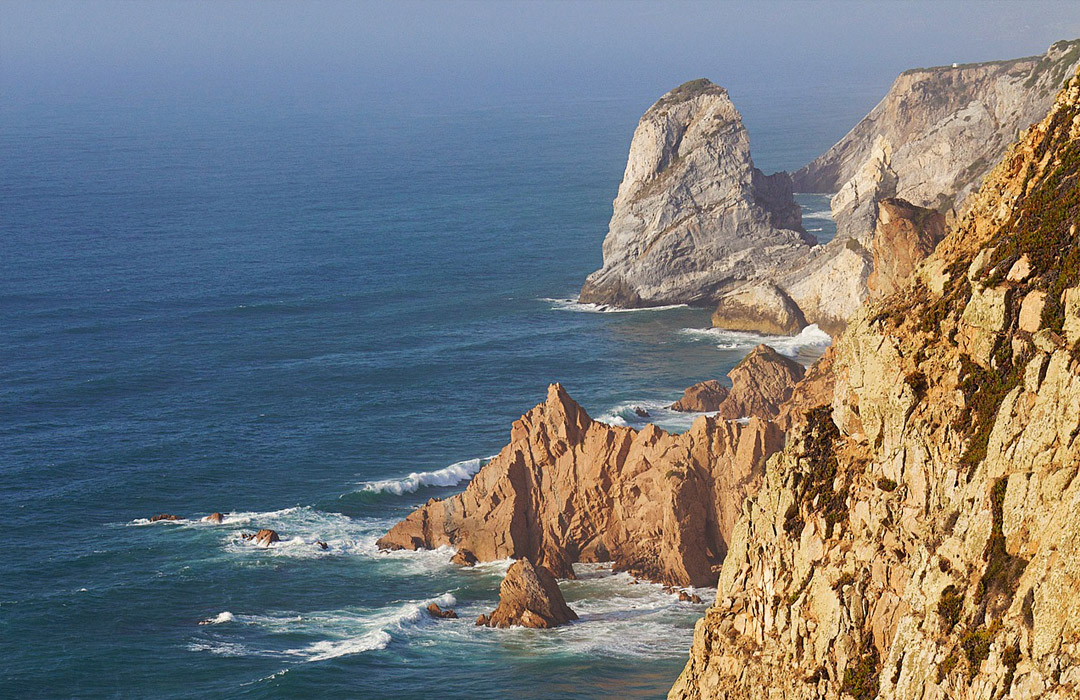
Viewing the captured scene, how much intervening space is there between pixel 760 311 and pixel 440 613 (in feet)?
203

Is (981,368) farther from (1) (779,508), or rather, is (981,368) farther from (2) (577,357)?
(2) (577,357)

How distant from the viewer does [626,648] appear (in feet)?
199

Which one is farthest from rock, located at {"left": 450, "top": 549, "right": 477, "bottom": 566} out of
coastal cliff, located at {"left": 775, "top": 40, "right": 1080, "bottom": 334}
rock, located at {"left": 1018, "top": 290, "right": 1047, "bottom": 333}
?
rock, located at {"left": 1018, "top": 290, "right": 1047, "bottom": 333}

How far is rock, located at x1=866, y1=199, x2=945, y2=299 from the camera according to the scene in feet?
207

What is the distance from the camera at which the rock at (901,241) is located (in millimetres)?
63000

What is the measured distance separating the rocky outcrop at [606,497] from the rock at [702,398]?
2612 centimetres

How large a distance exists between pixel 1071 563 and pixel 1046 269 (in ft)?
22.4

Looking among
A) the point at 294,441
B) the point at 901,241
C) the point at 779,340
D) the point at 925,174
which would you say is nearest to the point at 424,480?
the point at 294,441

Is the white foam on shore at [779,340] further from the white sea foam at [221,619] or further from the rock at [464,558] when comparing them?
the white sea foam at [221,619]

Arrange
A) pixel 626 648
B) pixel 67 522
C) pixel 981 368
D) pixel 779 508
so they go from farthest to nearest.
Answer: pixel 67 522 < pixel 626 648 < pixel 779 508 < pixel 981 368

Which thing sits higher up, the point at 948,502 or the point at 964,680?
the point at 948,502

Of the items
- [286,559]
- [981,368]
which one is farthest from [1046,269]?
[286,559]

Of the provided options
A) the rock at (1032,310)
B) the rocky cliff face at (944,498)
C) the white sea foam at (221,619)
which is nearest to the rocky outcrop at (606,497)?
the white sea foam at (221,619)

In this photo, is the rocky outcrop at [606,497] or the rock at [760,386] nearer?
the rocky outcrop at [606,497]
